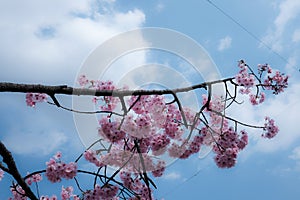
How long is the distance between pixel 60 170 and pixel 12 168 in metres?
0.68

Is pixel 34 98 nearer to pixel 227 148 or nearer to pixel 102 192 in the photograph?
pixel 102 192

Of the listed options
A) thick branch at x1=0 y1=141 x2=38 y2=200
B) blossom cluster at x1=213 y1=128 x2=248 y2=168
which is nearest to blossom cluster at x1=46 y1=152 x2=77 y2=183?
thick branch at x1=0 y1=141 x2=38 y2=200

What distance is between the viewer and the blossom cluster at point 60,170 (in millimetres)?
5063

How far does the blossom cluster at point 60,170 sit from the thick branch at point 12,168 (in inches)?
15.2

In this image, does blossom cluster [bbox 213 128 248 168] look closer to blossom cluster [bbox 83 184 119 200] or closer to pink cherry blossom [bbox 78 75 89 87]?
blossom cluster [bbox 83 184 119 200]

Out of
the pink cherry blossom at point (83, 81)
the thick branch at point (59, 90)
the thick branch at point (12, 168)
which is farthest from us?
the pink cherry blossom at point (83, 81)

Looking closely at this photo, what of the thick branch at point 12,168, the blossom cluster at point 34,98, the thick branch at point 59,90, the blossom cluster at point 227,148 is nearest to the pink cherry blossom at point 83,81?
the blossom cluster at point 34,98

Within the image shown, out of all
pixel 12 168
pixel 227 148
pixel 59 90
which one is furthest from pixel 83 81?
pixel 227 148

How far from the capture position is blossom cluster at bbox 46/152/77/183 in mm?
5063

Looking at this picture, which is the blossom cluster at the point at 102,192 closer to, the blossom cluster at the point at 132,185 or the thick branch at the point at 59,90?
the blossom cluster at the point at 132,185

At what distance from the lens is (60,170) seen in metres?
5.08

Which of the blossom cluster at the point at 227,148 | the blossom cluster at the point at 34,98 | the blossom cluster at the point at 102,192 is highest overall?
the blossom cluster at the point at 34,98

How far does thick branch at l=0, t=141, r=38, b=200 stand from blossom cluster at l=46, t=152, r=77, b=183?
1.27 ft

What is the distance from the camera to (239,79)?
6609mm
